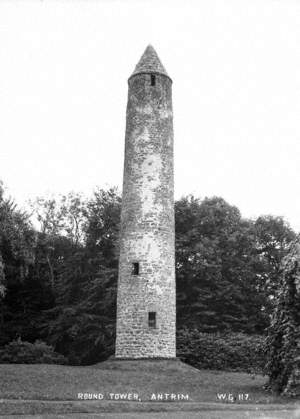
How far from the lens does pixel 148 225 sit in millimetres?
26859

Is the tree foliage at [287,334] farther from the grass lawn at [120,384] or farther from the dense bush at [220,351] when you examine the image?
the dense bush at [220,351]

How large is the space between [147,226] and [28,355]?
446 inches

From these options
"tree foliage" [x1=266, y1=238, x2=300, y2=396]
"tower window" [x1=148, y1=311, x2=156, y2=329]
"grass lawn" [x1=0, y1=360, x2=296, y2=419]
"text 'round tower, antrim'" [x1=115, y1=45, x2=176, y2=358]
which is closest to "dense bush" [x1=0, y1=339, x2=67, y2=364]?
"text 'round tower, antrim'" [x1=115, y1=45, x2=176, y2=358]

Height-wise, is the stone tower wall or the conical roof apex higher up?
the conical roof apex

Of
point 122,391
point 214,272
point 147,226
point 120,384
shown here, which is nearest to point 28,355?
point 147,226

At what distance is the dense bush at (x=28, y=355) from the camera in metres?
32.6

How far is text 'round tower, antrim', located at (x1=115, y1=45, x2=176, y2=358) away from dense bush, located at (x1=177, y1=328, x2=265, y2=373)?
5.16m

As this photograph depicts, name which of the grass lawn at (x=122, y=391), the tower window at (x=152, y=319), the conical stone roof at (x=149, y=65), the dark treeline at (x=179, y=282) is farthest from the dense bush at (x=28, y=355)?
the conical stone roof at (x=149, y=65)

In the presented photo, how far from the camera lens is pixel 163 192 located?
2753 centimetres

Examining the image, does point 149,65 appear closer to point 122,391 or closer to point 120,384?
point 120,384

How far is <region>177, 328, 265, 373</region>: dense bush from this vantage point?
30.7m

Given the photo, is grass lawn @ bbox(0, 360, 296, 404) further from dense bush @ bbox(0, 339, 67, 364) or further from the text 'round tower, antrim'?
dense bush @ bbox(0, 339, 67, 364)

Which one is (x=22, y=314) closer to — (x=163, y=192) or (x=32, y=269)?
→ (x=32, y=269)

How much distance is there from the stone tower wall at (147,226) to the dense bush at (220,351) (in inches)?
202
